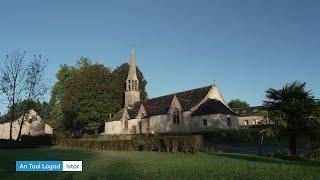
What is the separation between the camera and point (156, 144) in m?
31.5

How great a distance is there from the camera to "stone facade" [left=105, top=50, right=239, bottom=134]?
59812 millimetres

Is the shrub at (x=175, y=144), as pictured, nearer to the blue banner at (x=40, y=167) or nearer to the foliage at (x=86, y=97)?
the blue banner at (x=40, y=167)

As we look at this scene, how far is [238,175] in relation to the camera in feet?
41.6

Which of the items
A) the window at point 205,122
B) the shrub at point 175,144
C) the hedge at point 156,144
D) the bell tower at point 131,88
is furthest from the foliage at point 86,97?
the shrub at point 175,144

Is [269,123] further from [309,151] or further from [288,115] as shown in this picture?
[309,151]

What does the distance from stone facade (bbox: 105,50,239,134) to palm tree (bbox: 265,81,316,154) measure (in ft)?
121

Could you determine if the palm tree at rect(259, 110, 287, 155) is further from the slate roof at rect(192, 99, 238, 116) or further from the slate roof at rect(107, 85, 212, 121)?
the slate roof at rect(107, 85, 212, 121)

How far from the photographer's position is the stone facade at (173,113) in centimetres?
5981

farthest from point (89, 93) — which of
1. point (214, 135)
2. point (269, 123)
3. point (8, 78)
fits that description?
point (269, 123)

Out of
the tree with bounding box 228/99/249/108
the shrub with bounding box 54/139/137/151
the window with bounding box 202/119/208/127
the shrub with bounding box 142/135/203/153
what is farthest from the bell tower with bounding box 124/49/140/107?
the tree with bounding box 228/99/249/108

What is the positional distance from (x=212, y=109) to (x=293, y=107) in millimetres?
38973

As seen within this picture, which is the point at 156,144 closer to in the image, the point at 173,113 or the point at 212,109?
the point at 212,109

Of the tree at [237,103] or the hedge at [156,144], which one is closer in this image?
the hedge at [156,144]

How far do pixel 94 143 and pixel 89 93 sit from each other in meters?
35.6
